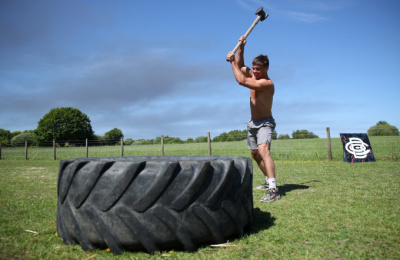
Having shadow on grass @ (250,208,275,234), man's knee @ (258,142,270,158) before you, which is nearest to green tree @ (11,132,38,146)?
man's knee @ (258,142,270,158)

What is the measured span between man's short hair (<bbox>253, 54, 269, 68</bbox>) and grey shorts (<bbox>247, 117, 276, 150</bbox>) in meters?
0.74

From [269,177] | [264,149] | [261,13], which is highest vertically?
[261,13]

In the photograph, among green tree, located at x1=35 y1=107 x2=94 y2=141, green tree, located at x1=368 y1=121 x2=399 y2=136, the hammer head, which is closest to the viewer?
the hammer head

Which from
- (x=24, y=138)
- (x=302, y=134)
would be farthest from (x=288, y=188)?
(x=24, y=138)

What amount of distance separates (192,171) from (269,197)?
208 centimetres

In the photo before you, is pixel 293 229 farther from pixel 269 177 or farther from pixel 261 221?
pixel 269 177

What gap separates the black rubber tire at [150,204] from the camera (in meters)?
1.83

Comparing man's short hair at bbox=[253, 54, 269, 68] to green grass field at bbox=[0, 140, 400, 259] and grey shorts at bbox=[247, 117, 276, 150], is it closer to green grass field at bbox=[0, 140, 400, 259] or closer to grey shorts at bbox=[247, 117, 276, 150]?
grey shorts at bbox=[247, 117, 276, 150]

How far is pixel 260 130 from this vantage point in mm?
3924

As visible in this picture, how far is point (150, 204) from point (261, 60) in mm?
2629

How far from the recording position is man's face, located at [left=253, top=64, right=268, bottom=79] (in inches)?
147

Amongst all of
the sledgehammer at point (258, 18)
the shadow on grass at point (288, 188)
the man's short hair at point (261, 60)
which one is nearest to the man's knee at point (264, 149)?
the shadow on grass at point (288, 188)

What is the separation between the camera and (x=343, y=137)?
10562mm

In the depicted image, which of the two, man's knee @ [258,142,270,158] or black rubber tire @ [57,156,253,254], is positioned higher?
man's knee @ [258,142,270,158]
